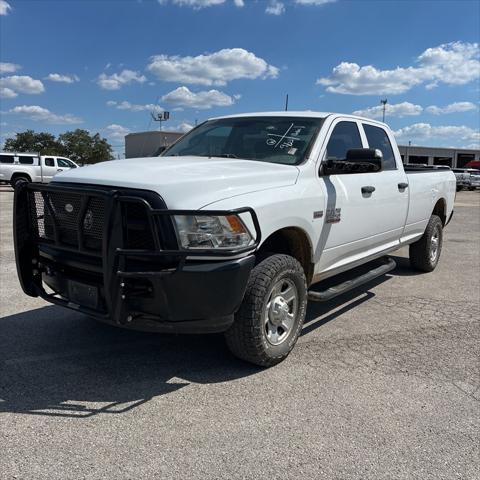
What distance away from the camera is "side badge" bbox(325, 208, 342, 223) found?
4391mm

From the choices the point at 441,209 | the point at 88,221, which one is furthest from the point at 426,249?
the point at 88,221

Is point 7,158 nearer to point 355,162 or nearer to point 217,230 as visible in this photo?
point 355,162

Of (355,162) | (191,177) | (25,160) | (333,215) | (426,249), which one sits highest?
(25,160)

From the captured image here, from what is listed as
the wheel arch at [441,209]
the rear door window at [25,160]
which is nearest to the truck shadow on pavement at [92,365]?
the wheel arch at [441,209]

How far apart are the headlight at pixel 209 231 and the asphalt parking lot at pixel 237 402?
104 centimetres

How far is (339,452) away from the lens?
282cm

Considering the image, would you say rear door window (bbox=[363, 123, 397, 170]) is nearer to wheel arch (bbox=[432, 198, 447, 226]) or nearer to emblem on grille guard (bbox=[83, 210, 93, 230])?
wheel arch (bbox=[432, 198, 447, 226])

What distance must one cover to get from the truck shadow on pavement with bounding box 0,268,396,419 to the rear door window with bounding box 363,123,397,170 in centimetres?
206

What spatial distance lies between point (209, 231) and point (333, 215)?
160 cm

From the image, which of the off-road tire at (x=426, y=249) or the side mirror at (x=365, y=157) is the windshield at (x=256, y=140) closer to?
the side mirror at (x=365, y=157)

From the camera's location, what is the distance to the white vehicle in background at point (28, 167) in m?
27.8

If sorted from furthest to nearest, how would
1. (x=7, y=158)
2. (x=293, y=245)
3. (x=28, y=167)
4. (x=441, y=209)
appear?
(x=7, y=158), (x=28, y=167), (x=441, y=209), (x=293, y=245)

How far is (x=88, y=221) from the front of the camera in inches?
138

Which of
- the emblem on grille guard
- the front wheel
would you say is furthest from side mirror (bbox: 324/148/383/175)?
the emblem on grille guard
